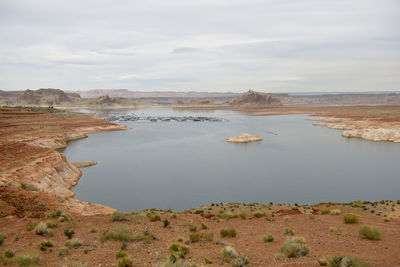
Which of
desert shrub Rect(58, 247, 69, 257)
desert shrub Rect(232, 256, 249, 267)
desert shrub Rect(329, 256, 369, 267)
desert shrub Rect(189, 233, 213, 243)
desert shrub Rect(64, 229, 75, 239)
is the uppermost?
desert shrub Rect(329, 256, 369, 267)

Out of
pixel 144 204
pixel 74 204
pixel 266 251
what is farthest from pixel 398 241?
pixel 74 204

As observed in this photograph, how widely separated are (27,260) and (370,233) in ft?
46.6

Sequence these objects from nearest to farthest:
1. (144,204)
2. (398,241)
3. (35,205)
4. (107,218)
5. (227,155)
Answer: (398,241), (107,218), (35,205), (144,204), (227,155)

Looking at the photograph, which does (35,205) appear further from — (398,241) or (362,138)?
(362,138)

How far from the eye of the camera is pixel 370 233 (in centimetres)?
1284

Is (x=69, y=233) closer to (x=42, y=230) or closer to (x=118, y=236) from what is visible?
(x=42, y=230)

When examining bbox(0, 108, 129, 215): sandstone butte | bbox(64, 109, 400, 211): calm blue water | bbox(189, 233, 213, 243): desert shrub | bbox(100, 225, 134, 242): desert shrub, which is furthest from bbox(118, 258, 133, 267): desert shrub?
bbox(64, 109, 400, 211): calm blue water

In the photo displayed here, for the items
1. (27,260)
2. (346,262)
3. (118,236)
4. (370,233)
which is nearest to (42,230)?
Answer: (118,236)

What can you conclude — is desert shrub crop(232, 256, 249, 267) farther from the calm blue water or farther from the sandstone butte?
the calm blue water

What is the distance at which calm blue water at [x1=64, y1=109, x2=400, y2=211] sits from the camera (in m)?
27.4

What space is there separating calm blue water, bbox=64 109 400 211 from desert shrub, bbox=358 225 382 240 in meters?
12.9

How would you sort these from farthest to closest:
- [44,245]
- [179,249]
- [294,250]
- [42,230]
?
[42,230]
[179,249]
[44,245]
[294,250]

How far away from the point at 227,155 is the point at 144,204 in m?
23.6

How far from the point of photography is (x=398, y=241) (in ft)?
40.5
